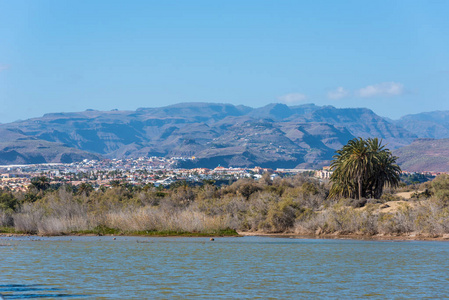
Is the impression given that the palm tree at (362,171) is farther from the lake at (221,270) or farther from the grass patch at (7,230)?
the grass patch at (7,230)

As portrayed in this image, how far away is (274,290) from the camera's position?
3044 cm

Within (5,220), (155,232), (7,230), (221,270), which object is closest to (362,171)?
(155,232)

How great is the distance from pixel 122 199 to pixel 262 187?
23.1 m

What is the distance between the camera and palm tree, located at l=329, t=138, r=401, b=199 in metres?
80.8

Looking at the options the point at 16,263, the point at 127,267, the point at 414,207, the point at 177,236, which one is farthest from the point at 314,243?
the point at 16,263

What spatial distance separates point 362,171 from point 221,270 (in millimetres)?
46636

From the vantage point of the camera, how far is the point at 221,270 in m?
37.6

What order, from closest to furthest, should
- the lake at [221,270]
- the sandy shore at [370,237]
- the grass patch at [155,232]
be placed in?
the lake at [221,270] < the sandy shore at [370,237] < the grass patch at [155,232]

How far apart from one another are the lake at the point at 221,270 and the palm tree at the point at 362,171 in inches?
977

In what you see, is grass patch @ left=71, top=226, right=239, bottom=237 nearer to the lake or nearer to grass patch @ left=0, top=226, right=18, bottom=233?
grass patch @ left=0, top=226, right=18, bottom=233

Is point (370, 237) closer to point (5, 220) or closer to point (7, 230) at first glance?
point (7, 230)

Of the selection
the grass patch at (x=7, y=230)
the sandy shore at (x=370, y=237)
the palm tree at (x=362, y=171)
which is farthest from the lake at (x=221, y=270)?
the palm tree at (x=362, y=171)

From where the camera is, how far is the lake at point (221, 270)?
97.0 ft

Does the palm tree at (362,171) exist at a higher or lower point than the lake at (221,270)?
higher
